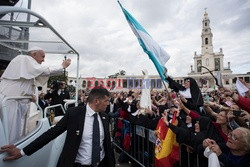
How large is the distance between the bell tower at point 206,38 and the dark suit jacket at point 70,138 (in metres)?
109

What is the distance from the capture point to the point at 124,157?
5.47m

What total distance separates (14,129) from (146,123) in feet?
10.2

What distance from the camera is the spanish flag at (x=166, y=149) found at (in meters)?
3.47

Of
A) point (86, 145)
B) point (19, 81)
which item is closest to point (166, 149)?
point (86, 145)

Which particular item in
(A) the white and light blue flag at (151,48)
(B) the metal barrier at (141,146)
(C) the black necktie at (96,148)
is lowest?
(B) the metal barrier at (141,146)

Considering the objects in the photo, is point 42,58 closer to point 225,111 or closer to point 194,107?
point 225,111

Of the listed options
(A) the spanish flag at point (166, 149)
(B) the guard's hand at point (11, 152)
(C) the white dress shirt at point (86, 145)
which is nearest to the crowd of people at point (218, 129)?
(A) the spanish flag at point (166, 149)

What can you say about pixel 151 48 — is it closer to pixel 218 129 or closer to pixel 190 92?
pixel 190 92

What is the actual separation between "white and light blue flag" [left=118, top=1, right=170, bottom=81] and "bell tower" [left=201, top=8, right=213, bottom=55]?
107m

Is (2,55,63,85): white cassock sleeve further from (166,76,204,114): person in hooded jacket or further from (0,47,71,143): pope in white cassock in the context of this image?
(166,76,204,114): person in hooded jacket

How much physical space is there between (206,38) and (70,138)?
113795 mm

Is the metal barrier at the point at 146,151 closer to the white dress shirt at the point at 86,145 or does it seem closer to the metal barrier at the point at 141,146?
the metal barrier at the point at 141,146

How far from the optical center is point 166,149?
3.51m

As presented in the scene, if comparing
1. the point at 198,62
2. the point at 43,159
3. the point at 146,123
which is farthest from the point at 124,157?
the point at 198,62
